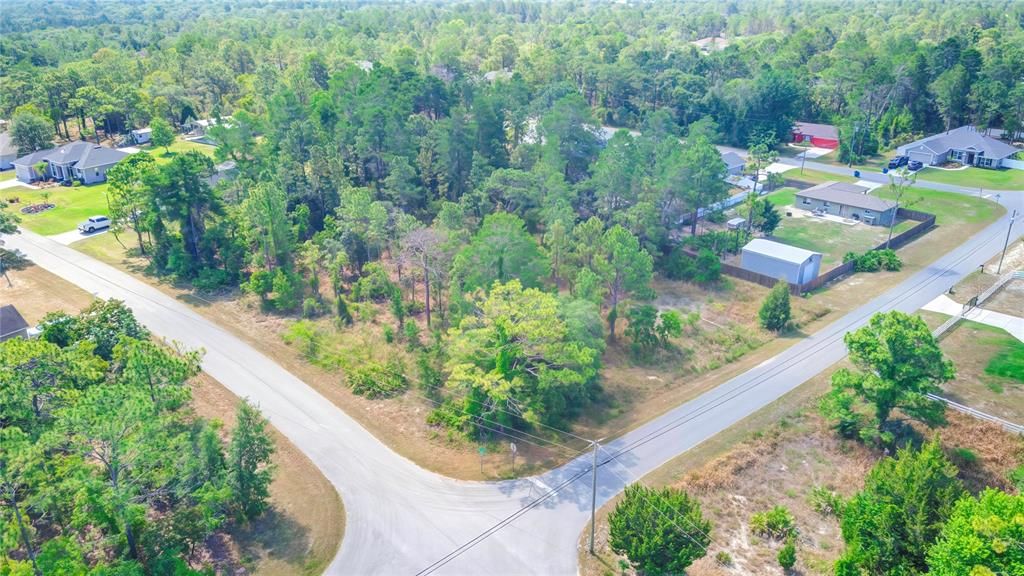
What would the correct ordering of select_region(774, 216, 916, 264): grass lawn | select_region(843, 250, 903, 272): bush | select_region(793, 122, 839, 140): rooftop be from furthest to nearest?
select_region(793, 122, 839, 140): rooftop → select_region(774, 216, 916, 264): grass lawn → select_region(843, 250, 903, 272): bush

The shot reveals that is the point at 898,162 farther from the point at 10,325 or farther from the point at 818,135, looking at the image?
the point at 10,325

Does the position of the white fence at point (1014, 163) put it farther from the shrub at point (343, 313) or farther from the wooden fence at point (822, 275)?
the shrub at point (343, 313)

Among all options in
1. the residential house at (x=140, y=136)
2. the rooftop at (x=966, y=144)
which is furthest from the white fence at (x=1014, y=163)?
the residential house at (x=140, y=136)

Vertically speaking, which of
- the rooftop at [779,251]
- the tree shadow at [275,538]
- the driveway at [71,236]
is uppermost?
the rooftop at [779,251]

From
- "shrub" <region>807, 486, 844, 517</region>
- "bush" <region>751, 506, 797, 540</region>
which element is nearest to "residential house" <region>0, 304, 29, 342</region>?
"bush" <region>751, 506, 797, 540</region>

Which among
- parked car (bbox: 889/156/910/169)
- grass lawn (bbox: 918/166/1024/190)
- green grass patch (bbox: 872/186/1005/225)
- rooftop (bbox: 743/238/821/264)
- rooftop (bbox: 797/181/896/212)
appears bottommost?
green grass patch (bbox: 872/186/1005/225)

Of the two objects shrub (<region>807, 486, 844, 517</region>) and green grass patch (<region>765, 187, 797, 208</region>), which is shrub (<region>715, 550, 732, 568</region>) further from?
green grass patch (<region>765, 187, 797, 208</region>)
